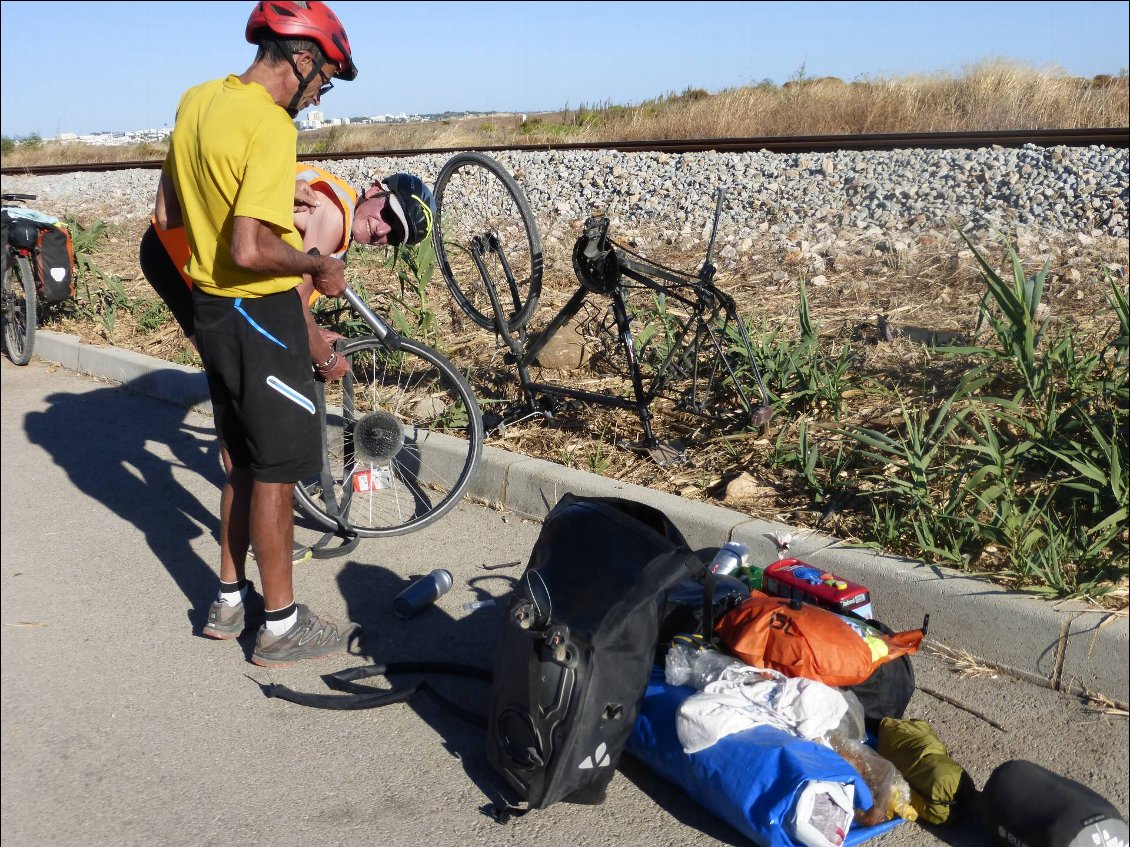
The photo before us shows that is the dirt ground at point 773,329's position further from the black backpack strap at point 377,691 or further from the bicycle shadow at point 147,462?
the black backpack strap at point 377,691

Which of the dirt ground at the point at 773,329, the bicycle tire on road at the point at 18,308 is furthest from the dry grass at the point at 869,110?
the dirt ground at the point at 773,329

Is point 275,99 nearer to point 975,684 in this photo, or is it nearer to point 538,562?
point 538,562

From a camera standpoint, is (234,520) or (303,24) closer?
(303,24)

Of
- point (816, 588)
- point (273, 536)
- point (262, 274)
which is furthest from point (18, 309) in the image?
point (816, 588)

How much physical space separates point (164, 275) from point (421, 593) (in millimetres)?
1690

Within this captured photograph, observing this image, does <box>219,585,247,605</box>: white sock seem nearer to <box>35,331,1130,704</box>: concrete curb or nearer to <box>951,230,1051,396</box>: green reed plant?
<box>35,331,1130,704</box>: concrete curb

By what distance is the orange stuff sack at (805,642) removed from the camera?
3205mm

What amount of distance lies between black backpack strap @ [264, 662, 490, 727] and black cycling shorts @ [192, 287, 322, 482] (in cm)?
72

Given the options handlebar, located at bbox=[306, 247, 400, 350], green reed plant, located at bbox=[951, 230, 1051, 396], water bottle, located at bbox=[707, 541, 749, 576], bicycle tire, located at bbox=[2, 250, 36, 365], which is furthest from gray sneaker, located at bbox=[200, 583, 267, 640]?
bicycle tire, located at bbox=[2, 250, 36, 365]

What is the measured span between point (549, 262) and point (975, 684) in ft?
18.8

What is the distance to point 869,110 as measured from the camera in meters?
17.2

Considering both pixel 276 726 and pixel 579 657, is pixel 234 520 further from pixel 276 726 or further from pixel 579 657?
pixel 579 657

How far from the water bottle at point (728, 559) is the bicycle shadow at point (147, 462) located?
2.02 metres

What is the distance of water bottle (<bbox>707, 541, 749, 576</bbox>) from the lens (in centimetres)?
408
